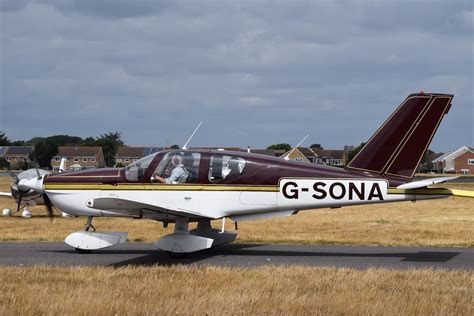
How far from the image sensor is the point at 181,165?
13.7 meters

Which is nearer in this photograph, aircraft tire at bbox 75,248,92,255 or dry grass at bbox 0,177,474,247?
aircraft tire at bbox 75,248,92,255

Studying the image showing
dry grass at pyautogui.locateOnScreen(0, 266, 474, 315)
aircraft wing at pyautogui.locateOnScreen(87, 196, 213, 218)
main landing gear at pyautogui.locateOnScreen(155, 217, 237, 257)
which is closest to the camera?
dry grass at pyautogui.locateOnScreen(0, 266, 474, 315)

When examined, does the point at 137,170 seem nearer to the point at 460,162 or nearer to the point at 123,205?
the point at 123,205

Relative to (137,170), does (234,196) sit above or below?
below

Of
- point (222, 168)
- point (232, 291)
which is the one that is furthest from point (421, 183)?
point (232, 291)

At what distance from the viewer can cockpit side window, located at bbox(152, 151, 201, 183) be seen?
1362cm

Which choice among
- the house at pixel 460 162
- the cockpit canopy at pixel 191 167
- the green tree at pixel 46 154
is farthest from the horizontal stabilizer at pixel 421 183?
the house at pixel 460 162

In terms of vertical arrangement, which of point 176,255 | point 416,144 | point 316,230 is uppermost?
point 416,144

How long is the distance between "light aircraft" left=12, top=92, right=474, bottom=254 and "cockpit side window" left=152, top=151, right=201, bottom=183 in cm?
2

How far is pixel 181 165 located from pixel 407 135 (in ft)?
13.9

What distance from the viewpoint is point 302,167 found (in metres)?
13.4

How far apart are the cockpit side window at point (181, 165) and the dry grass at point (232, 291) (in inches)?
112

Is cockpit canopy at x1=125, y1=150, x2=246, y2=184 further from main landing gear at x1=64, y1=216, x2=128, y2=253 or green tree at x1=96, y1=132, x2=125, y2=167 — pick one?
green tree at x1=96, y1=132, x2=125, y2=167

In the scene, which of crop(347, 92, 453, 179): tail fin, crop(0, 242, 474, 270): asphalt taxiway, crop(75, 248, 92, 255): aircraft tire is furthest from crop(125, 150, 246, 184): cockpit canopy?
crop(347, 92, 453, 179): tail fin
